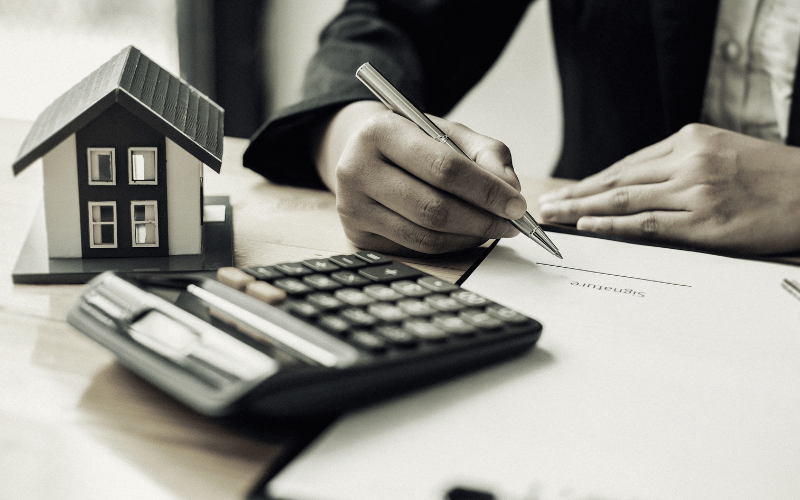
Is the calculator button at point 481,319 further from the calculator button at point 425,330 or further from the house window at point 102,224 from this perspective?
the house window at point 102,224

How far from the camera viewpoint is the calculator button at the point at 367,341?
294 millimetres

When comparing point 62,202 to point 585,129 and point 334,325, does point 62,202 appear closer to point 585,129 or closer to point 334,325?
point 334,325

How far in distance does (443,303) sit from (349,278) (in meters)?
0.06

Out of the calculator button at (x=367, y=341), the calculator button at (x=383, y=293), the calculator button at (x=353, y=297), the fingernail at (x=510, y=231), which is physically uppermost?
the calculator button at (x=367, y=341)

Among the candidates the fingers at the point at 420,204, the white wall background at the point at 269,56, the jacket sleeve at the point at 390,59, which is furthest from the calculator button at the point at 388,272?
the white wall background at the point at 269,56

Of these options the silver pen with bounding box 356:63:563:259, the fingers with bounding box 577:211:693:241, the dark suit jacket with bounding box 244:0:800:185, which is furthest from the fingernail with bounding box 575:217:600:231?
the dark suit jacket with bounding box 244:0:800:185

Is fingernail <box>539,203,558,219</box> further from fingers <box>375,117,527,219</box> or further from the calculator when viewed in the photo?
the calculator

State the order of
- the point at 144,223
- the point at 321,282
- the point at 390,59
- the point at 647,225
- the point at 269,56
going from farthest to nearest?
the point at 269,56, the point at 390,59, the point at 647,225, the point at 144,223, the point at 321,282

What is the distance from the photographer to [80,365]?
326 millimetres

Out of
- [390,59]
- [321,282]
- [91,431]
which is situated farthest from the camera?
[390,59]

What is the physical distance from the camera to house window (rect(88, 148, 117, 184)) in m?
0.45

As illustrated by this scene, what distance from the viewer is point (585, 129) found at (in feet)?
4.11

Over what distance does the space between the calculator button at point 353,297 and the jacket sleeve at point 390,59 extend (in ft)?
0.86

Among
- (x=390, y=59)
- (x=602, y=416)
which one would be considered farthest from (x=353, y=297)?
(x=390, y=59)
